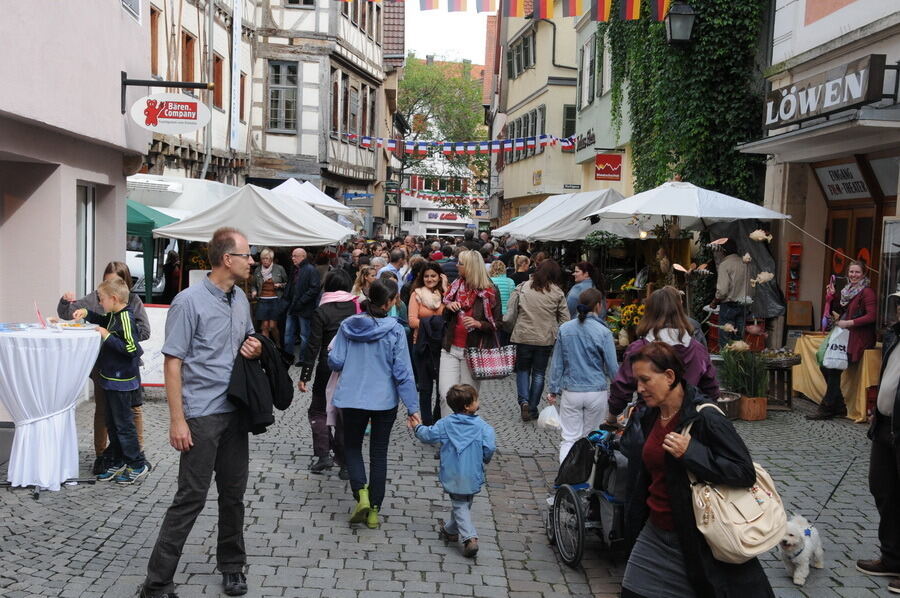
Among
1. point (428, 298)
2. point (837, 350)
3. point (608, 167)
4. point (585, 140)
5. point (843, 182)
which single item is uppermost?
point (585, 140)

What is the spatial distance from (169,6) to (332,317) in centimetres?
1193

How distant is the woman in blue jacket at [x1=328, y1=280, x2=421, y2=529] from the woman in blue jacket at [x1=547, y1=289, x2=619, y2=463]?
148 cm

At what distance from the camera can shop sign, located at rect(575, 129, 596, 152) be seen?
84.4 ft

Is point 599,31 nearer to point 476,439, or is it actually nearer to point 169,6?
point 169,6

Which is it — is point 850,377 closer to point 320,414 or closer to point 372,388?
point 320,414

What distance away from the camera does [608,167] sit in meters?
21.0

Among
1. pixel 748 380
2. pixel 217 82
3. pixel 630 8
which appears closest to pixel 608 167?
pixel 630 8

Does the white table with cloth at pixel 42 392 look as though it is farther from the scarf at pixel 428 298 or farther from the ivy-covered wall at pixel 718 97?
the ivy-covered wall at pixel 718 97

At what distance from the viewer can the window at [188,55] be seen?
18898mm

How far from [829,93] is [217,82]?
589 inches

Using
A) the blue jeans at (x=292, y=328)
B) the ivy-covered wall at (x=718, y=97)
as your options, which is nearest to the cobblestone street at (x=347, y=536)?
the blue jeans at (x=292, y=328)

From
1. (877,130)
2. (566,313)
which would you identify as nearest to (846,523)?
(566,313)

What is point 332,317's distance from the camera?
807 cm

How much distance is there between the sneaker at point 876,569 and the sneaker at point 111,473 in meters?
5.21
